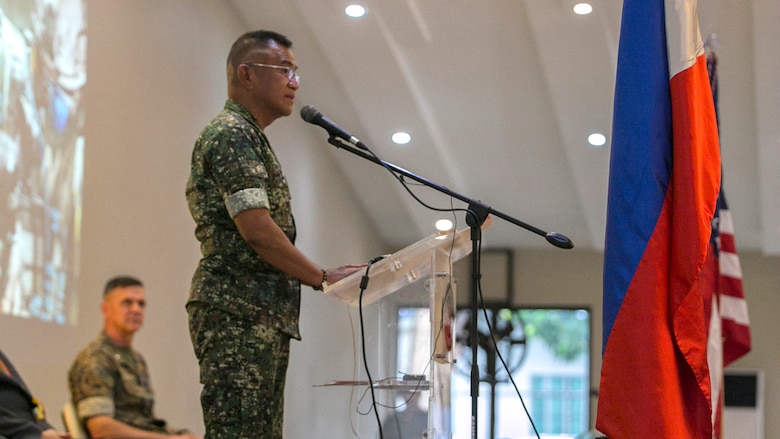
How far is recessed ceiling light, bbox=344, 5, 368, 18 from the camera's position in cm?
554

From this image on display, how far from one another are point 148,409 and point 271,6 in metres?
4.09

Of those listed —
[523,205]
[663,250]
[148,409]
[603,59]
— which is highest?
[603,59]

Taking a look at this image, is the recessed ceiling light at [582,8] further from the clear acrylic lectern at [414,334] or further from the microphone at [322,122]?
the microphone at [322,122]

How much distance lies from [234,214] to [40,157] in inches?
36.0

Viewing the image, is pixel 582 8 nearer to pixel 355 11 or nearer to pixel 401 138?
pixel 355 11

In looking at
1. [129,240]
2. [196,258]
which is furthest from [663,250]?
[196,258]

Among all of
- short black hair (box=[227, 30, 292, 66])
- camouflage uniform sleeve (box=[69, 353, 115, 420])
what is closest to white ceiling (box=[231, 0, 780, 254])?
short black hair (box=[227, 30, 292, 66])

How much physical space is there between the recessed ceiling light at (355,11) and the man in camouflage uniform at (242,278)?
3044 millimetres

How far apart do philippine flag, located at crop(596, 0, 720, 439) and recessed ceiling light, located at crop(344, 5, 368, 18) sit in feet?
10.2

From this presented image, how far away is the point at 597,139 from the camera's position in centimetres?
664

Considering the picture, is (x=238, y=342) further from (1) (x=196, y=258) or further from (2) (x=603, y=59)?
(2) (x=603, y=59)

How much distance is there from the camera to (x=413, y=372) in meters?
2.75

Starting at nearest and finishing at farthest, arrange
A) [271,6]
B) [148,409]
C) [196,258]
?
[148,409] < [196,258] < [271,6]

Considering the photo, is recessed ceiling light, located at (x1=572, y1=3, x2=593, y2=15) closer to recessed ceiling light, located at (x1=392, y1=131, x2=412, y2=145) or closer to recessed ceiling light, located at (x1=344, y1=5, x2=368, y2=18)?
recessed ceiling light, located at (x1=344, y1=5, x2=368, y2=18)
